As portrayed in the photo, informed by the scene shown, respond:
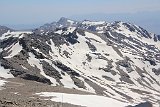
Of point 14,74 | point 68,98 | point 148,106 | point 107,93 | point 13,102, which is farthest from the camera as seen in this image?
point 107,93

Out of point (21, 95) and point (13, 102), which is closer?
point (13, 102)

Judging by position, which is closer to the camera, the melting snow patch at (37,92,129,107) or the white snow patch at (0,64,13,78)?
the melting snow patch at (37,92,129,107)

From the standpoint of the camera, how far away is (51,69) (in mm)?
172500

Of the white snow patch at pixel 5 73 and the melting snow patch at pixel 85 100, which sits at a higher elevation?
the melting snow patch at pixel 85 100

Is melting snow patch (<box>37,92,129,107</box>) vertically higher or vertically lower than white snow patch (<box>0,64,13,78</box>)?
higher

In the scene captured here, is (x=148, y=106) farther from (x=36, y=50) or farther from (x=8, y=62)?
(x=36, y=50)

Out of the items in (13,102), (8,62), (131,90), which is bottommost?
(131,90)

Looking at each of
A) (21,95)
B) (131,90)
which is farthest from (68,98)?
(131,90)

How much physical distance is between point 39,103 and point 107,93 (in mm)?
102884

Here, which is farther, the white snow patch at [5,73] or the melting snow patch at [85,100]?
the white snow patch at [5,73]

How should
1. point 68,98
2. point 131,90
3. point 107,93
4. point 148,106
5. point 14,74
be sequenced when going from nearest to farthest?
1. point 148,106
2. point 68,98
3. point 14,74
4. point 107,93
5. point 131,90

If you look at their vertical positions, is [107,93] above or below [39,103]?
below

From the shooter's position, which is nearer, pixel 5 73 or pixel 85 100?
pixel 85 100

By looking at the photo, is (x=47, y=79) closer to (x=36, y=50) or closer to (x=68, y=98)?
(x=36, y=50)
